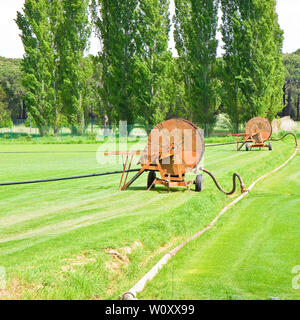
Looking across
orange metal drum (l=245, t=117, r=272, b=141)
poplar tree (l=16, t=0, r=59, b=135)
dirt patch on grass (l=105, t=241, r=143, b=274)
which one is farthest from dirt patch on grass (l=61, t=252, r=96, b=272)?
poplar tree (l=16, t=0, r=59, b=135)

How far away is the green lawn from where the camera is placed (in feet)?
16.1

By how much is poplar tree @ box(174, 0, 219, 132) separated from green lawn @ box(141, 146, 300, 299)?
38.0m

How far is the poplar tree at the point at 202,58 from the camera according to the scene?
1790 inches

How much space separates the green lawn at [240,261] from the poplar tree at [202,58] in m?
38.0

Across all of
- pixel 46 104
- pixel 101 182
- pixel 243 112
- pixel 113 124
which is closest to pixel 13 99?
pixel 46 104

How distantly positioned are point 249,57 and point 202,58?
5.78 m

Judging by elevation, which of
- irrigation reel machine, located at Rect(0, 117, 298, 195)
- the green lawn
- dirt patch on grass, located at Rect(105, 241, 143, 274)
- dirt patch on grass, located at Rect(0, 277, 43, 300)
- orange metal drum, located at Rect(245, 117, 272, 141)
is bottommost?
the green lawn

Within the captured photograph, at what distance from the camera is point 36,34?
4934 cm

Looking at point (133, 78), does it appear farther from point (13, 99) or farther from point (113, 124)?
point (13, 99)

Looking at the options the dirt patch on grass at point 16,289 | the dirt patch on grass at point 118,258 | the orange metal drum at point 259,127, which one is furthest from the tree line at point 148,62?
the dirt patch on grass at point 16,289

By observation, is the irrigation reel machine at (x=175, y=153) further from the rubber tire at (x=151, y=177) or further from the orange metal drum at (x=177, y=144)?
the rubber tire at (x=151, y=177)

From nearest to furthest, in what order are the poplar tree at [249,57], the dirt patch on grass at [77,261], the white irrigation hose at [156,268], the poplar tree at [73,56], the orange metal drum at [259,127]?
the white irrigation hose at [156,268] → the dirt patch on grass at [77,261] → the orange metal drum at [259,127] → the poplar tree at [249,57] → the poplar tree at [73,56]

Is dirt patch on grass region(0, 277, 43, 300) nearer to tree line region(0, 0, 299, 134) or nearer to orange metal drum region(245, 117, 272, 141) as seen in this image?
orange metal drum region(245, 117, 272, 141)

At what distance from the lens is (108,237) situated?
21.3 feet
